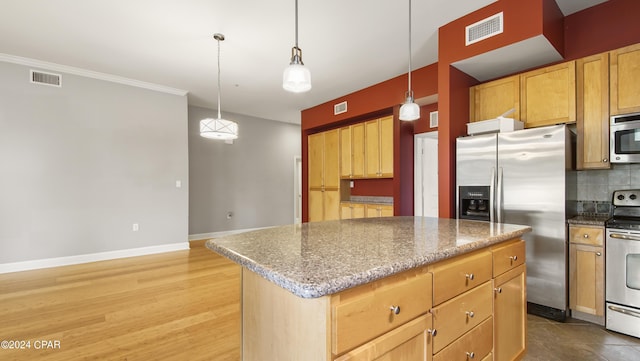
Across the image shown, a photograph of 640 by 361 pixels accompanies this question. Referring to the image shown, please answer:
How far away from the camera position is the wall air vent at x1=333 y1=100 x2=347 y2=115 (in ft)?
17.0

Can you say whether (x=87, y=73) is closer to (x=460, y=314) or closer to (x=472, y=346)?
(x=460, y=314)

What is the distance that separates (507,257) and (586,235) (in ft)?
4.57

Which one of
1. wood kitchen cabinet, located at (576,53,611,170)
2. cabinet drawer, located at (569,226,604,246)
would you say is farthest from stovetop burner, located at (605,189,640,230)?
wood kitchen cabinet, located at (576,53,611,170)

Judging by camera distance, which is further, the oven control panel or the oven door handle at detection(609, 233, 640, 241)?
the oven control panel

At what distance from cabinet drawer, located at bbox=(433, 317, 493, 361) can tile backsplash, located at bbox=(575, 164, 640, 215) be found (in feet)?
7.28

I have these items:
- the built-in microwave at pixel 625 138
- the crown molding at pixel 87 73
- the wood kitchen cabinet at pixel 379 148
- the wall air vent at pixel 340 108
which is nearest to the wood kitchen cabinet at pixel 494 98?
the built-in microwave at pixel 625 138

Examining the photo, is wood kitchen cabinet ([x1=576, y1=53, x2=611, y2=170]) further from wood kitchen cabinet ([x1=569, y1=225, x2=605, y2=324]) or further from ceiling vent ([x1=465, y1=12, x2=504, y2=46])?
ceiling vent ([x1=465, y1=12, x2=504, y2=46])

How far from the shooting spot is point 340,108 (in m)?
5.27

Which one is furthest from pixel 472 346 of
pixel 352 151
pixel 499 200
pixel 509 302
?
pixel 352 151

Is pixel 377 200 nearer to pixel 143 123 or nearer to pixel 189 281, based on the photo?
pixel 189 281

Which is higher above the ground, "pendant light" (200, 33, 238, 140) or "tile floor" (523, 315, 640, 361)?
"pendant light" (200, 33, 238, 140)

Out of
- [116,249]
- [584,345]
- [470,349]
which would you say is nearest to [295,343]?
[470,349]

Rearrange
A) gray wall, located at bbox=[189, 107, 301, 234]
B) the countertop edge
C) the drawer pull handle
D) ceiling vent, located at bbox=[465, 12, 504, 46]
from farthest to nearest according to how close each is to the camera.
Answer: gray wall, located at bbox=[189, 107, 301, 234]
ceiling vent, located at bbox=[465, 12, 504, 46]
the drawer pull handle
the countertop edge

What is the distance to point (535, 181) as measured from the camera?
250cm
